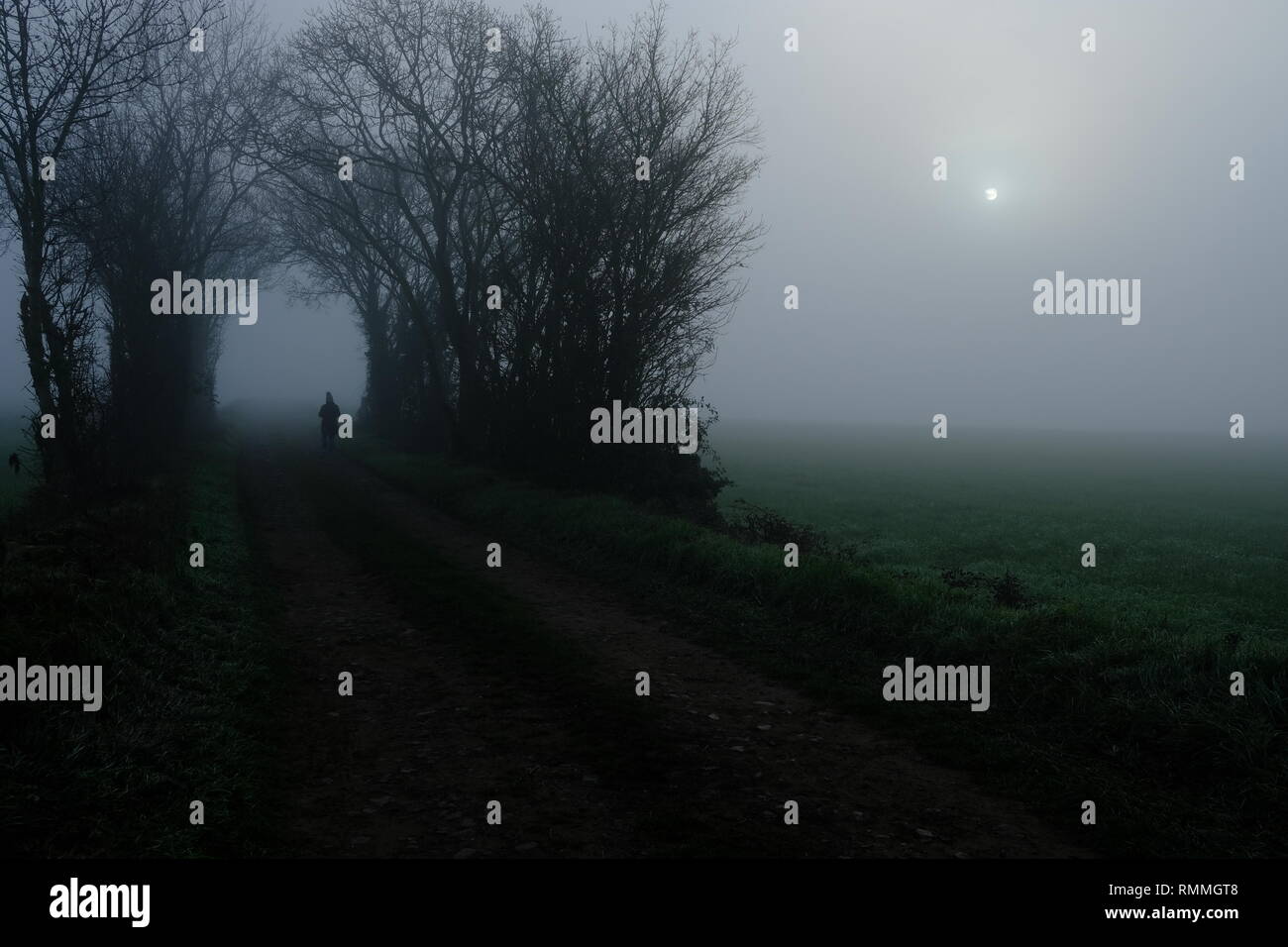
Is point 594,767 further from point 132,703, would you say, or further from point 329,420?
point 329,420

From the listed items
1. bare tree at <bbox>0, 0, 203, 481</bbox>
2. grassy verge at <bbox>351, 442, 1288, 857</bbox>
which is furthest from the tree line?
grassy verge at <bbox>351, 442, 1288, 857</bbox>

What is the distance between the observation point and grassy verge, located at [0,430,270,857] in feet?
18.2

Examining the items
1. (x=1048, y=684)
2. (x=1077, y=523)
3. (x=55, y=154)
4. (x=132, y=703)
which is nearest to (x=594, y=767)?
(x=132, y=703)

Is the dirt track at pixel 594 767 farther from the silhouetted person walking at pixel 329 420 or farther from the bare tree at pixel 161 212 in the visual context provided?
the silhouetted person walking at pixel 329 420

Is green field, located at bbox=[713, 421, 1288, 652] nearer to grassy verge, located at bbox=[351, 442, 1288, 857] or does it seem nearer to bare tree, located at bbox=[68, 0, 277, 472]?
grassy verge, located at bbox=[351, 442, 1288, 857]

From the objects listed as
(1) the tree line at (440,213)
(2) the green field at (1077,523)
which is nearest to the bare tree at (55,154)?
(1) the tree line at (440,213)

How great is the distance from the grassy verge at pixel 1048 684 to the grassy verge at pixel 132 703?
5.52 meters

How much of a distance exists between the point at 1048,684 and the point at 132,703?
28.5 feet

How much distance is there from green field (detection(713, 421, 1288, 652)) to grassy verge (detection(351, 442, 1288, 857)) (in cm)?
151

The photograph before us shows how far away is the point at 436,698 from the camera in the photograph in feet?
27.6

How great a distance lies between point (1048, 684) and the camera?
8344 mm

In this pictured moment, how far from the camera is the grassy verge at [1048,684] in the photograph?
6180 mm

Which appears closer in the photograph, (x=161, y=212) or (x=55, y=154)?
(x=55, y=154)
